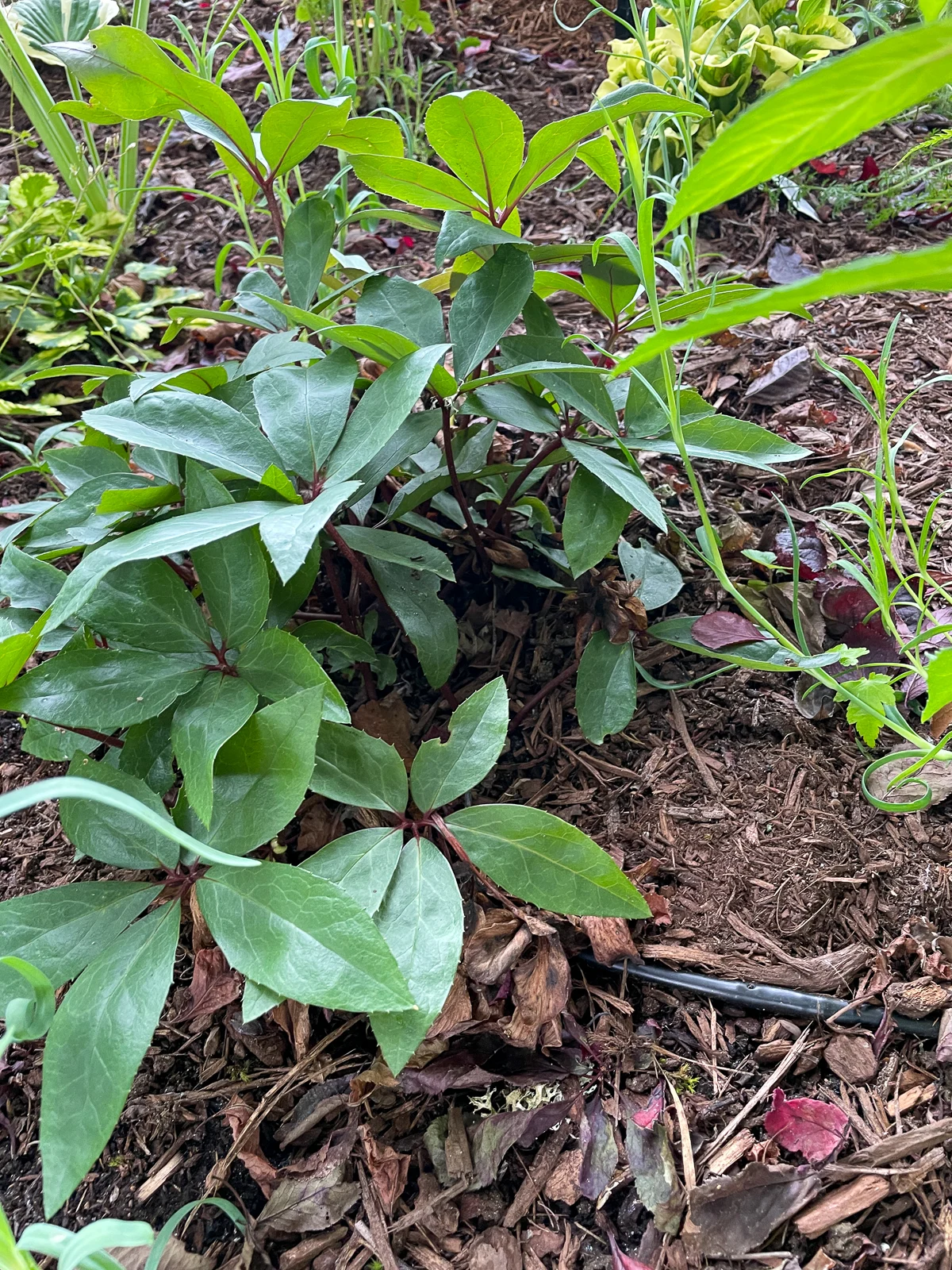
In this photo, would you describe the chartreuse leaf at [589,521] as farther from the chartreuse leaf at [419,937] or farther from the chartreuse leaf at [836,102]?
the chartreuse leaf at [836,102]

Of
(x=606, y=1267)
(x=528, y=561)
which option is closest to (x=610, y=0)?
(x=528, y=561)

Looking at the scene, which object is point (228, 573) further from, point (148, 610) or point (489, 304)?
point (489, 304)

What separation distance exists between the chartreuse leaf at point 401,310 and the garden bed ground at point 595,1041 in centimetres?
38

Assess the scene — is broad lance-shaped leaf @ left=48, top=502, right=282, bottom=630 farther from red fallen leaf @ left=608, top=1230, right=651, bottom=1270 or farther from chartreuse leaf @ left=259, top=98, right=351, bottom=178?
red fallen leaf @ left=608, top=1230, right=651, bottom=1270

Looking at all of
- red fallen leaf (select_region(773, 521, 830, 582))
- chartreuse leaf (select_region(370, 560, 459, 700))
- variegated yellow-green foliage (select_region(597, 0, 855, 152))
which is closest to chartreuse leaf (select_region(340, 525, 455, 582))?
chartreuse leaf (select_region(370, 560, 459, 700))

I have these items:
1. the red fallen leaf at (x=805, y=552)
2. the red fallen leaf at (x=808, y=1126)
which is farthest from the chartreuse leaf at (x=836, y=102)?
the red fallen leaf at (x=805, y=552)

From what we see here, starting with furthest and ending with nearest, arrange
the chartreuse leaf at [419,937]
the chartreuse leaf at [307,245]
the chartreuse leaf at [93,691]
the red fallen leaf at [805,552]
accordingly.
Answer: the red fallen leaf at [805,552] → the chartreuse leaf at [307,245] → the chartreuse leaf at [93,691] → the chartreuse leaf at [419,937]

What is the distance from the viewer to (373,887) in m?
0.72

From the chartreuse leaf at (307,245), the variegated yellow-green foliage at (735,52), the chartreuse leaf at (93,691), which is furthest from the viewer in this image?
the variegated yellow-green foliage at (735,52)

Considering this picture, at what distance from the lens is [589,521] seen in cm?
91

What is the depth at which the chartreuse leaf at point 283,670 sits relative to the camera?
28.9 inches

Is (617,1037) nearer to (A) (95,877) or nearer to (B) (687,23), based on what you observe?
(A) (95,877)

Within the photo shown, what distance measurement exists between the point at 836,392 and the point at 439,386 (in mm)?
852

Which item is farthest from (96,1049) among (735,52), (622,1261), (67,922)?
(735,52)
